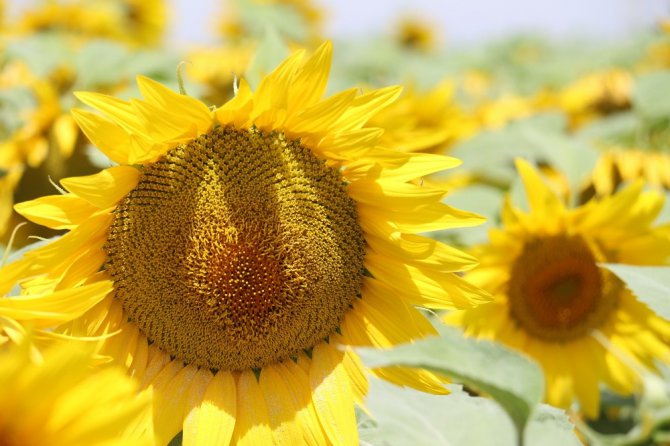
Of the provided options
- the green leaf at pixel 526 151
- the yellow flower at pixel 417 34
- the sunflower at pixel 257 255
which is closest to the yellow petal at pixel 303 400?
the sunflower at pixel 257 255

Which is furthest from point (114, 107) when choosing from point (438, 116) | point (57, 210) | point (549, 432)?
point (438, 116)

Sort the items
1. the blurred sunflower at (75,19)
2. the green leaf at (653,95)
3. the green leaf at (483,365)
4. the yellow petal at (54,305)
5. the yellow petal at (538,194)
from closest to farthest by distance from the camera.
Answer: the green leaf at (483,365) → the yellow petal at (54,305) → the yellow petal at (538,194) → the green leaf at (653,95) → the blurred sunflower at (75,19)

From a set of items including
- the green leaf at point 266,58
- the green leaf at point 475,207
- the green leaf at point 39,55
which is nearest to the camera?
the green leaf at point 266,58

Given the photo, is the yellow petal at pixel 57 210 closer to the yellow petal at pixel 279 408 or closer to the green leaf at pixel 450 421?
the yellow petal at pixel 279 408

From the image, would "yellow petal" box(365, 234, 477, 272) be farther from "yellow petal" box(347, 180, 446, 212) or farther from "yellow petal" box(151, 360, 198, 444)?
"yellow petal" box(151, 360, 198, 444)

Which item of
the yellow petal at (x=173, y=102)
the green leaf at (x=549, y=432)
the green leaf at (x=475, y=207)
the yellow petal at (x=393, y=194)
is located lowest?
the green leaf at (x=475, y=207)

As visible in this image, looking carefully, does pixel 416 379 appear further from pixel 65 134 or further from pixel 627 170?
pixel 65 134

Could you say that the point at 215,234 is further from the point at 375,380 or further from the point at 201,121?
the point at 375,380
